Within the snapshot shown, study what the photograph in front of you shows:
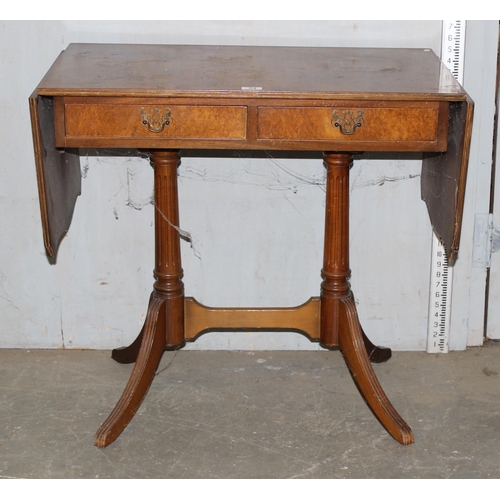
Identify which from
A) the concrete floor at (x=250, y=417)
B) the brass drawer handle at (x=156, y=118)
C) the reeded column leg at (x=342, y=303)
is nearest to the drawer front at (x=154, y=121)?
the brass drawer handle at (x=156, y=118)

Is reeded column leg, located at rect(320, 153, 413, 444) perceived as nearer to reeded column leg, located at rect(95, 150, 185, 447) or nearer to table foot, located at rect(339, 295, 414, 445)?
table foot, located at rect(339, 295, 414, 445)

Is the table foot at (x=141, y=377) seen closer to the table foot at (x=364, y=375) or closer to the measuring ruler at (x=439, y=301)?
the table foot at (x=364, y=375)

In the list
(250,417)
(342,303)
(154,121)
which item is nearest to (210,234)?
(342,303)

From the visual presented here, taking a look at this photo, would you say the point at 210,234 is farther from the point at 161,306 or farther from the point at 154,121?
the point at 154,121

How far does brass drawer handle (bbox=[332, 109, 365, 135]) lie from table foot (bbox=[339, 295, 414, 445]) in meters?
0.73

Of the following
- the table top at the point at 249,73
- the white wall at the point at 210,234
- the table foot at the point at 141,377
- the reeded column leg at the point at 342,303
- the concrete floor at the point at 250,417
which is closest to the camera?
the table top at the point at 249,73

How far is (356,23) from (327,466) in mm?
1465

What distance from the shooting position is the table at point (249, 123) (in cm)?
249

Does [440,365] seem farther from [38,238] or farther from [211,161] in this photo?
[38,238]

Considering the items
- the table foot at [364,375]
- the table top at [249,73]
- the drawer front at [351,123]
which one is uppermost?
the table top at [249,73]

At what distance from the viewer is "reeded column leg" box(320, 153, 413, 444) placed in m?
2.87

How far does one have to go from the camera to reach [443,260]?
10.9 feet

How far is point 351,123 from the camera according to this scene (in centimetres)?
251

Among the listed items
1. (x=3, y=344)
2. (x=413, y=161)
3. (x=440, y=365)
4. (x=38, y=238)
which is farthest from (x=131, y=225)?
(x=440, y=365)
